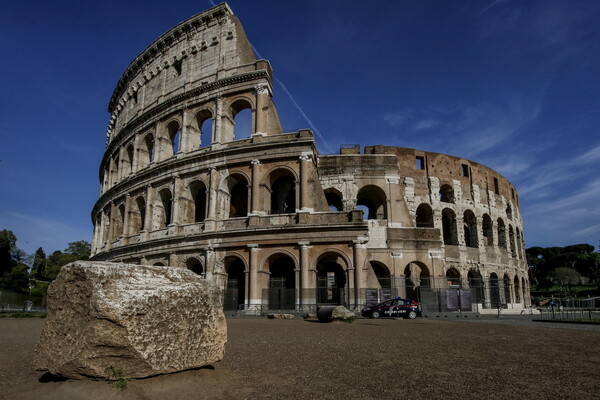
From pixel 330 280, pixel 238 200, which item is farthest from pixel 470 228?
pixel 238 200

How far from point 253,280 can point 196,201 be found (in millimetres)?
7070

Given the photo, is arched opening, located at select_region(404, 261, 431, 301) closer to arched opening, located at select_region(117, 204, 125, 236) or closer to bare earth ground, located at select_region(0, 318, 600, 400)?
bare earth ground, located at select_region(0, 318, 600, 400)

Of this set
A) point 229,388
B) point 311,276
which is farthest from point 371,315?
point 229,388

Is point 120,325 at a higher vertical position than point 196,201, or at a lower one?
lower

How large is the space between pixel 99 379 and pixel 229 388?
132cm

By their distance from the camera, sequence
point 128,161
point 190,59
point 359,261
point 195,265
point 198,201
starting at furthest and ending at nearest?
1. point 128,161
2. point 190,59
3. point 198,201
4. point 195,265
5. point 359,261

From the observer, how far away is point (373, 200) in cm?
2545

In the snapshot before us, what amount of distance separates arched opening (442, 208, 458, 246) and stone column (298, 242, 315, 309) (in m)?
13.6

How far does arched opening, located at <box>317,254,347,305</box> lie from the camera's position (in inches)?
720

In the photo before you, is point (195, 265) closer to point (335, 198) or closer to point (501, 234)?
point (335, 198)

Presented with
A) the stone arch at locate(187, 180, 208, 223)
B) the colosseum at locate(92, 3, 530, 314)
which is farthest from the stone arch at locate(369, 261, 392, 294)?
the stone arch at locate(187, 180, 208, 223)

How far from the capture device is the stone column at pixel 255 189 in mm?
19331

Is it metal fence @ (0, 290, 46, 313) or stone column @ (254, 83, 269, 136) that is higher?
stone column @ (254, 83, 269, 136)

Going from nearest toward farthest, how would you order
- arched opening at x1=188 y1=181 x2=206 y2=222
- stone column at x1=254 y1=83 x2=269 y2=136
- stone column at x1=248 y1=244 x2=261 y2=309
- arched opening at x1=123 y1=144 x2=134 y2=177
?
1. stone column at x1=248 y1=244 x2=261 y2=309
2. stone column at x1=254 y1=83 x2=269 y2=136
3. arched opening at x1=188 y1=181 x2=206 y2=222
4. arched opening at x1=123 y1=144 x2=134 y2=177
